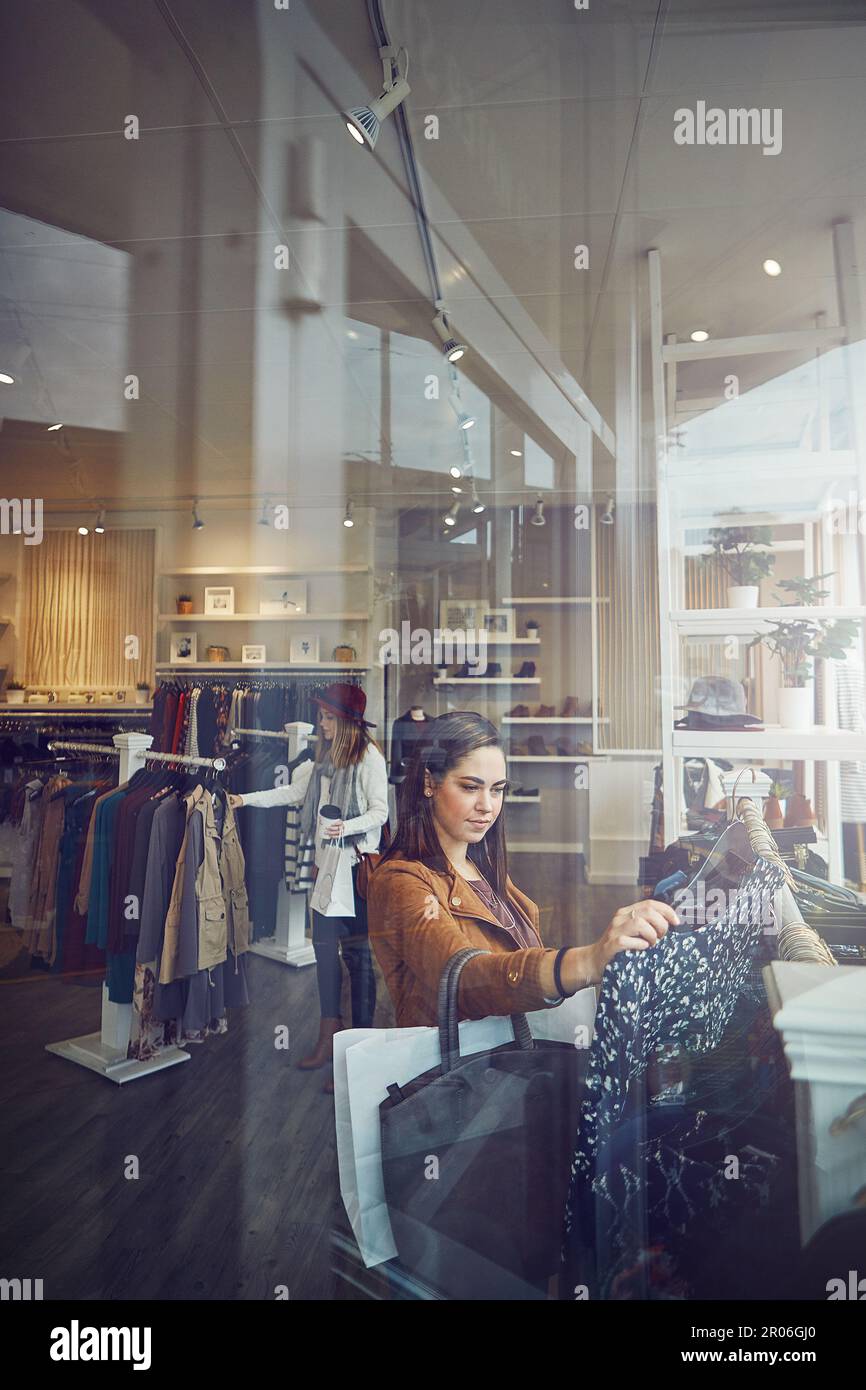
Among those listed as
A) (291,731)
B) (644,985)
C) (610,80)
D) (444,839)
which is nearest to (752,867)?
(644,985)

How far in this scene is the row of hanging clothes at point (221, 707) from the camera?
1750 millimetres

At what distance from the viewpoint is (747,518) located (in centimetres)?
137

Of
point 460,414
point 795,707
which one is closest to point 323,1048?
point 795,707

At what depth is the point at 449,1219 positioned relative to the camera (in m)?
1.18

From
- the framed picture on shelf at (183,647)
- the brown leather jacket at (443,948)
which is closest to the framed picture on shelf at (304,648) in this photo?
the framed picture on shelf at (183,647)

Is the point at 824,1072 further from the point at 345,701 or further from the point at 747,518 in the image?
the point at 345,701

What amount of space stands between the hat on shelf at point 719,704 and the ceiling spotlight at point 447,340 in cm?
127

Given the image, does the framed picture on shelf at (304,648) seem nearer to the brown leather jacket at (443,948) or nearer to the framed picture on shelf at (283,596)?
the framed picture on shelf at (283,596)

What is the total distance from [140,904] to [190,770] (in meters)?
Answer: 0.36

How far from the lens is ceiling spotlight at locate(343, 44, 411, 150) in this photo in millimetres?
1433

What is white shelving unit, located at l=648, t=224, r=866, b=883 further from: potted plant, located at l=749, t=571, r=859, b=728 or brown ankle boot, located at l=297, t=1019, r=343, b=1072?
brown ankle boot, located at l=297, t=1019, r=343, b=1072

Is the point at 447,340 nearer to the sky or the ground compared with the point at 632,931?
nearer to the sky

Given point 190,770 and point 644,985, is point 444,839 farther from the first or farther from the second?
point 190,770

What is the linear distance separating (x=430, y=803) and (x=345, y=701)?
0.50 m
